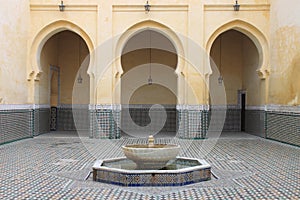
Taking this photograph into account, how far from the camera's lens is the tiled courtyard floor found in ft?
10.5

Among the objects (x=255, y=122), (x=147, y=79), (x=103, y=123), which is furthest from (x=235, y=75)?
(x=103, y=123)

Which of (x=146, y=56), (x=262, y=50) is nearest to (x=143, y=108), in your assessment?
(x=146, y=56)

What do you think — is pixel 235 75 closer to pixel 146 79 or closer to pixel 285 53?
pixel 146 79

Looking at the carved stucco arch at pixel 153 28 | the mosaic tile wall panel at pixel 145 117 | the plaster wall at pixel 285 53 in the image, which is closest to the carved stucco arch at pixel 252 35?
the plaster wall at pixel 285 53

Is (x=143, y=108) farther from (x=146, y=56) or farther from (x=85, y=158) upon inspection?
(x=85, y=158)

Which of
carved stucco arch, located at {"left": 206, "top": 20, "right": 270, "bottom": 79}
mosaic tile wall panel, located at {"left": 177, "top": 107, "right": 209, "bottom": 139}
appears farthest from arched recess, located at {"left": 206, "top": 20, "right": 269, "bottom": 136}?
mosaic tile wall panel, located at {"left": 177, "top": 107, "right": 209, "bottom": 139}

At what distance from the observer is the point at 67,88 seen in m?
9.57

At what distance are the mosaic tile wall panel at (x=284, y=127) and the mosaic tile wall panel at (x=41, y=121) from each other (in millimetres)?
4986

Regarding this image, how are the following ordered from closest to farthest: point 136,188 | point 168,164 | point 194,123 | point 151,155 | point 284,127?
point 136,188 < point 151,155 < point 168,164 < point 284,127 < point 194,123

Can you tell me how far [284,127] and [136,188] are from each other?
14.2 feet

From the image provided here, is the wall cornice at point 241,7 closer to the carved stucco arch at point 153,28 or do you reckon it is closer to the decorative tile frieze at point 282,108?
the carved stucco arch at point 153,28

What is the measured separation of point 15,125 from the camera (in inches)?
275

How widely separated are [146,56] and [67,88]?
7.43ft

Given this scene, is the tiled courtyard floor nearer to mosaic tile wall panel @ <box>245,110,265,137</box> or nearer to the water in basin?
the water in basin
